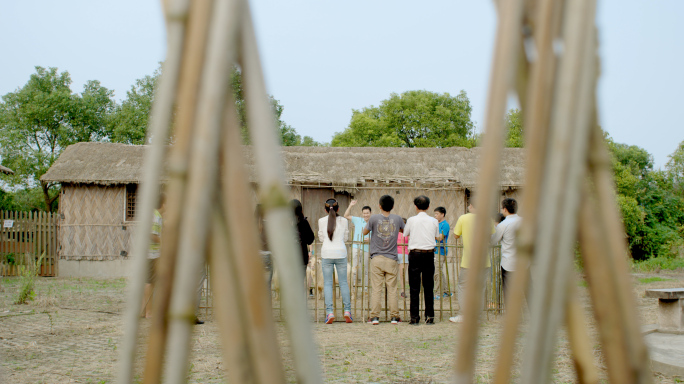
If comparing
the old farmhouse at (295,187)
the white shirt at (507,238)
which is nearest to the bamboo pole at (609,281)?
the white shirt at (507,238)

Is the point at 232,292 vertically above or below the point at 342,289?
above

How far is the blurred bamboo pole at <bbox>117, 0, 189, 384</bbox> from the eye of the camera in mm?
1109

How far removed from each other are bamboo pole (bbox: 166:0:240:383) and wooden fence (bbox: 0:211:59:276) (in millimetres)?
17461

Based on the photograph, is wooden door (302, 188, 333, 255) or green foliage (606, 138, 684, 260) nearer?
wooden door (302, 188, 333, 255)

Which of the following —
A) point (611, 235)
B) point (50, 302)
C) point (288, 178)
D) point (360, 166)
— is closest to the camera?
point (611, 235)

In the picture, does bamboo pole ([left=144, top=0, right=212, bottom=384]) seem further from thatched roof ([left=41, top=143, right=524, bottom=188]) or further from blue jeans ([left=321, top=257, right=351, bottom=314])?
thatched roof ([left=41, top=143, right=524, bottom=188])

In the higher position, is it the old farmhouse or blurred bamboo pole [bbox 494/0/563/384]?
the old farmhouse

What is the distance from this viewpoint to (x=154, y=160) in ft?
3.78

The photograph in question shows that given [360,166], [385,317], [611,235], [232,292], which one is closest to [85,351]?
[385,317]

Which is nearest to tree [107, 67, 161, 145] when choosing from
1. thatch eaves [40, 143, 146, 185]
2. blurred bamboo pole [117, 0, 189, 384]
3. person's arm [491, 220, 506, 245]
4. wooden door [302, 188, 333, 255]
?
thatch eaves [40, 143, 146, 185]

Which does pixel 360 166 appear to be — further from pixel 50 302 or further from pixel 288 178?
pixel 50 302

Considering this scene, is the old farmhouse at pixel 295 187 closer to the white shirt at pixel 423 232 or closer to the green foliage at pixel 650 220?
the green foliage at pixel 650 220

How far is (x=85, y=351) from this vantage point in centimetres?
611

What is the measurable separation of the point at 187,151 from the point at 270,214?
0.20m
